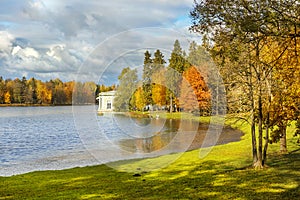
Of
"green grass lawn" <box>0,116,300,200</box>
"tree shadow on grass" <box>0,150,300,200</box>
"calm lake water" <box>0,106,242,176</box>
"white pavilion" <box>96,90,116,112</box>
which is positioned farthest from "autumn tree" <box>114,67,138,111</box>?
"tree shadow on grass" <box>0,150,300,200</box>

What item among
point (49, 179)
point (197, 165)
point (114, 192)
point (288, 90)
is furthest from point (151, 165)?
point (288, 90)

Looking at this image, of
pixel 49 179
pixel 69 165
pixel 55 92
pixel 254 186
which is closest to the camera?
pixel 254 186

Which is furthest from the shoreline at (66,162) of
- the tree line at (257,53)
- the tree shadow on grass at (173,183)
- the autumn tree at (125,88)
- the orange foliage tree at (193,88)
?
the orange foliage tree at (193,88)

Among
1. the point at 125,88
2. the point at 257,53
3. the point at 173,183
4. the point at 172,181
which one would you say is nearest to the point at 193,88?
the point at 125,88

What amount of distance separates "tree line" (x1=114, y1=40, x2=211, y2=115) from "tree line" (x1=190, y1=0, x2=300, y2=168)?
371 cm

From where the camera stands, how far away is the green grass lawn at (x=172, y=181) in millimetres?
11977

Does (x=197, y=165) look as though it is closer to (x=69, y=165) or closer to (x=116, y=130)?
(x=116, y=130)

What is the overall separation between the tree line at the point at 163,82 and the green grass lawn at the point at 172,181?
391 centimetres

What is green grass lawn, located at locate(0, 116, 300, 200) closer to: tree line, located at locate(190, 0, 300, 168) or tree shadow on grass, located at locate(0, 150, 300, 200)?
tree shadow on grass, located at locate(0, 150, 300, 200)

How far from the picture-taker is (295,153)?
19984 mm

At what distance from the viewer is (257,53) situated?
46.9 ft

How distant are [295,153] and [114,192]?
11.3 meters

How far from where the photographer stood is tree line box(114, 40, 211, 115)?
62.8ft

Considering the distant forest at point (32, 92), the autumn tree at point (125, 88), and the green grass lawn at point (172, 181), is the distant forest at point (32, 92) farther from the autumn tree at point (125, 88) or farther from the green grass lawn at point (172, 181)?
the green grass lawn at point (172, 181)
